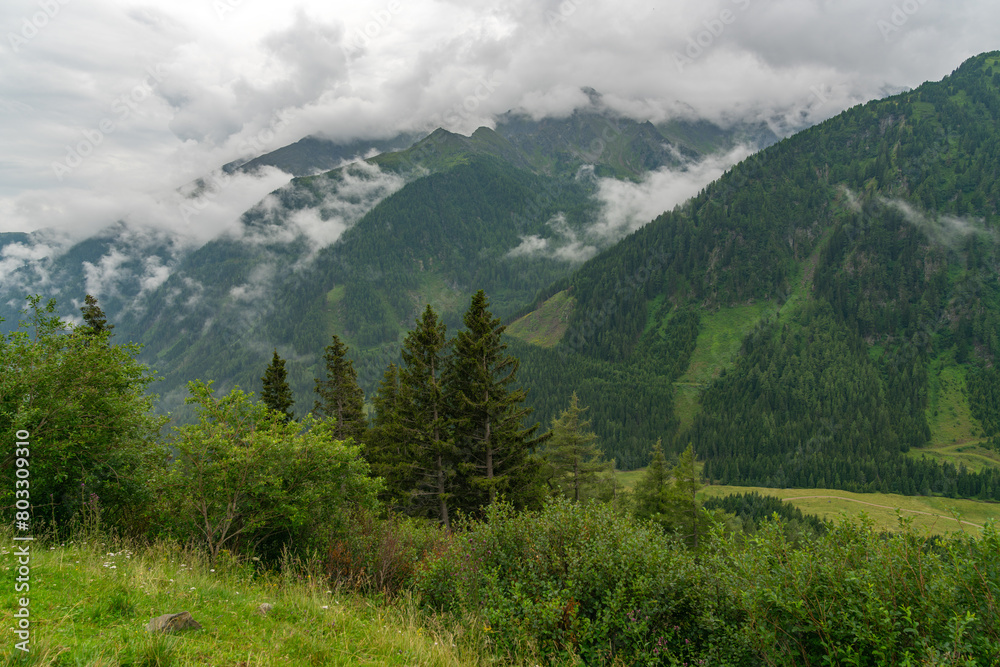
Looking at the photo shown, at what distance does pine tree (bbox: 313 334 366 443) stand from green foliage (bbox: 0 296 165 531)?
29.0 meters

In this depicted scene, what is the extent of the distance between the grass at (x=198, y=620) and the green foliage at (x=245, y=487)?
238 centimetres

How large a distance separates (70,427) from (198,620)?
8.87 metres

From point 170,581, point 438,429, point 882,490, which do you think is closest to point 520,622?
point 170,581

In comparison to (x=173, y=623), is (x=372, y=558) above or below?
below

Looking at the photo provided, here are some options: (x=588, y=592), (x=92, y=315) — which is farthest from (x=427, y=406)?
(x=92, y=315)

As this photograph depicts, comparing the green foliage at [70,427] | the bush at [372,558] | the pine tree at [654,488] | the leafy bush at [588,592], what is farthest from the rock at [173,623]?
the pine tree at [654,488]

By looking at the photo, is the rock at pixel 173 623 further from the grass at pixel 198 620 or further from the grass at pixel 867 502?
the grass at pixel 867 502

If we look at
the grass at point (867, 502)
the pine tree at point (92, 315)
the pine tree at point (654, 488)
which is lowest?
the grass at point (867, 502)

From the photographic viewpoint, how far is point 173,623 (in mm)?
7344

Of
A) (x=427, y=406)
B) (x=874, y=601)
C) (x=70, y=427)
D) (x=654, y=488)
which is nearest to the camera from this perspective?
(x=874, y=601)

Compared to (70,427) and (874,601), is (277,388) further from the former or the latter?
(874,601)

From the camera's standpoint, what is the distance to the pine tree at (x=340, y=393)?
44.1 m

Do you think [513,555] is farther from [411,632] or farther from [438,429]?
[438,429]

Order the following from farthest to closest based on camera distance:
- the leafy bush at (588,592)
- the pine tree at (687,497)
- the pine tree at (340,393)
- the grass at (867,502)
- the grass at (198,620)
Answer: the grass at (867,502)
the pine tree at (687,497)
the pine tree at (340,393)
the leafy bush at (588,592)
the grass at (198,620)
